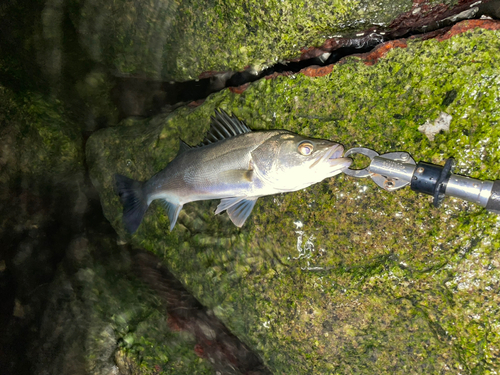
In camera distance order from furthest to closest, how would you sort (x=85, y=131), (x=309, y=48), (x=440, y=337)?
(x=85, y=131) → (x=309, y=48) → (x=440, y=337)

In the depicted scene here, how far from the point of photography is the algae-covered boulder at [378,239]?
2.61 m

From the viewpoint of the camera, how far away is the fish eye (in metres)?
2.88

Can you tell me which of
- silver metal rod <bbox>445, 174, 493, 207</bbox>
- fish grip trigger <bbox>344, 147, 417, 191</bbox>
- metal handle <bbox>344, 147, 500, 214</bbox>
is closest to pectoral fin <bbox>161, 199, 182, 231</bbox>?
fish grip trigger <bbox>344, 147, 417, 191</bbox>

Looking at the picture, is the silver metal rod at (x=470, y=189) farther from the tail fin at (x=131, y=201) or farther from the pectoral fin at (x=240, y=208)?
the tail fin at (x=131, y=201)

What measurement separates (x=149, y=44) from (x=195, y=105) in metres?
1.47

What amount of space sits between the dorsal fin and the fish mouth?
100 cm

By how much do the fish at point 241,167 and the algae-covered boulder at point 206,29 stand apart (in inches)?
40.9

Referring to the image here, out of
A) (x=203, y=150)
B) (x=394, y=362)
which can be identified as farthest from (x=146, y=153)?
(x=394, y=362)

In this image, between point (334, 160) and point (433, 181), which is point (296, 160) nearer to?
point (334, 160)

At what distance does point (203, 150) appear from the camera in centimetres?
352

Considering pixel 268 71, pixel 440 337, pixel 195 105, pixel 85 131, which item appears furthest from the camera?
pixel 85 131

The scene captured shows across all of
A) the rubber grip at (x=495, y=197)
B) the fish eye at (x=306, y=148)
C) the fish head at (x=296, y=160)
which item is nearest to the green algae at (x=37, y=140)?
the fish head at (x=296, y=160)

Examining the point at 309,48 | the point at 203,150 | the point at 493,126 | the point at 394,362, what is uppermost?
the point at 309,48

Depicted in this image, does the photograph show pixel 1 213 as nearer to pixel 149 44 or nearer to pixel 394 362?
pixel 149 44
